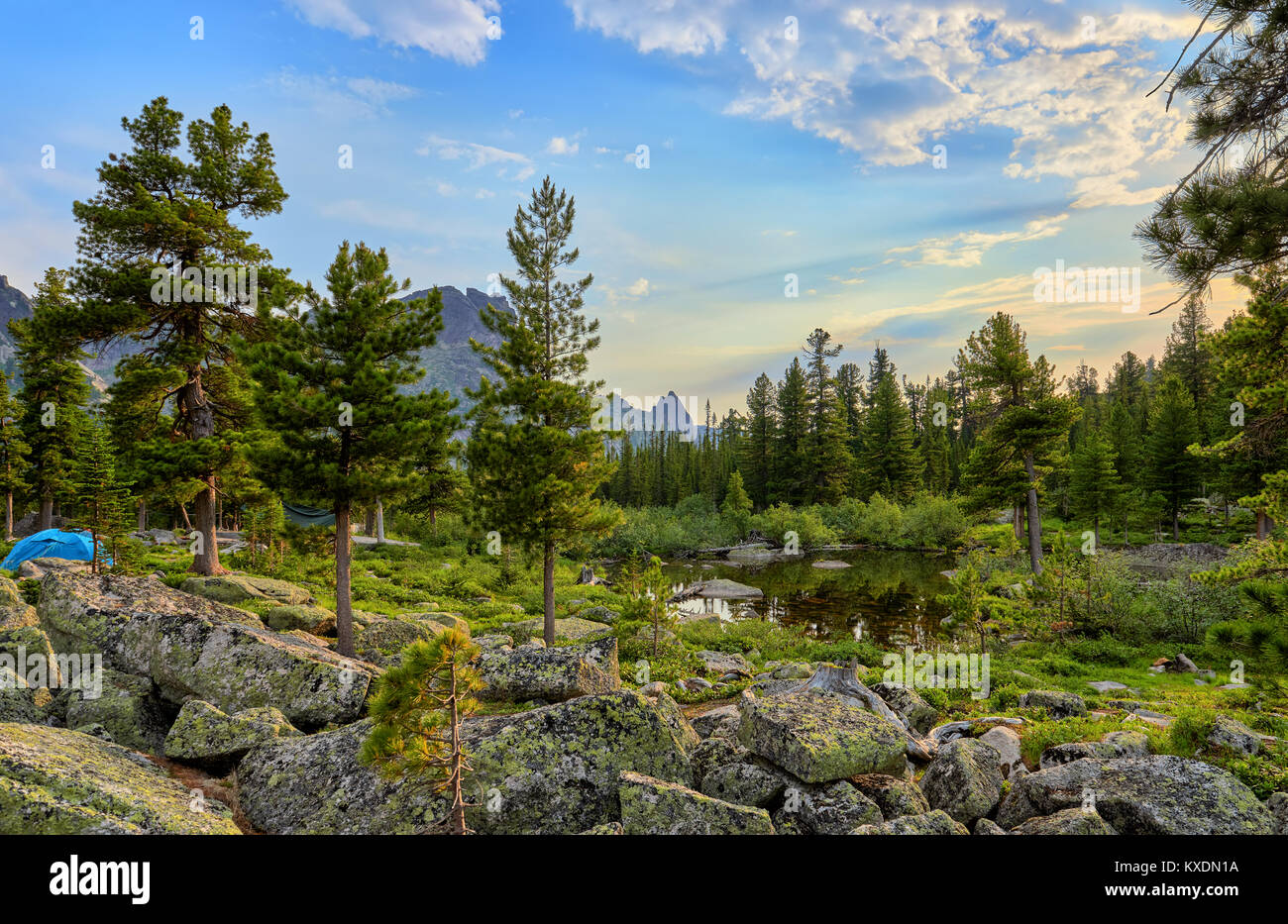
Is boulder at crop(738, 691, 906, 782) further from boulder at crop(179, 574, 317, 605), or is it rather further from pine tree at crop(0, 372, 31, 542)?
pine tree at crop(0, 372, 31, 542)

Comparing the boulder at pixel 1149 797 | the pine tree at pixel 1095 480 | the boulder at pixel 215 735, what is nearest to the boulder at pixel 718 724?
the boulder at pixel 1149 797

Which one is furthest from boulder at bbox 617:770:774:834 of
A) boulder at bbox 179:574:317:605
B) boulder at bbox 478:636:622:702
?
boulder at bbox 179:574:317:605

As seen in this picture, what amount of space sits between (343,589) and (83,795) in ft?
28.9

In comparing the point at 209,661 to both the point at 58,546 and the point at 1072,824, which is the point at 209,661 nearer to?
the point at 1072,824

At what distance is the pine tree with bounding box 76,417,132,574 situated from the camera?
1490cm

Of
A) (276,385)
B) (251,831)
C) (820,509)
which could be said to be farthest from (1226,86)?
(820,509)

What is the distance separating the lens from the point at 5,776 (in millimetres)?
4387

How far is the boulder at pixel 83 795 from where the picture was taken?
13.9 feet

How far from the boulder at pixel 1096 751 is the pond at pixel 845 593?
12163 millimetres

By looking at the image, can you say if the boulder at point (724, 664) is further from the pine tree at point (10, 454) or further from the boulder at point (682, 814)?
the pine tree at point (10, 454)
